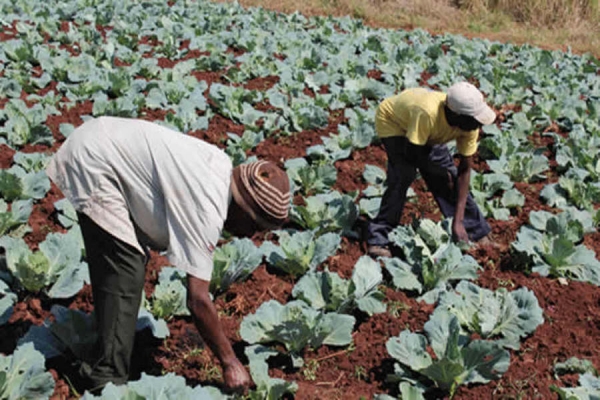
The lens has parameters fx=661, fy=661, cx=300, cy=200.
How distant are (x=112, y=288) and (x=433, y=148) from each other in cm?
266

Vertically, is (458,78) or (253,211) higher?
(253,211)

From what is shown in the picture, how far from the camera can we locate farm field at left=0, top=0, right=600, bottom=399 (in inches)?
140

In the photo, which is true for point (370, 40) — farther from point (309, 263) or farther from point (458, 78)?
point (309, 263)

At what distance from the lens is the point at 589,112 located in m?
8.62

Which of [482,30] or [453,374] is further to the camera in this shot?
[482,30]

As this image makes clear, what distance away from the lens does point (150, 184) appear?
270cm

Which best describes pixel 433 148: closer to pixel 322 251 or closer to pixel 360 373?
pixel 322 251

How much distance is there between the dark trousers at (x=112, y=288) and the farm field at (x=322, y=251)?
29 centimetres

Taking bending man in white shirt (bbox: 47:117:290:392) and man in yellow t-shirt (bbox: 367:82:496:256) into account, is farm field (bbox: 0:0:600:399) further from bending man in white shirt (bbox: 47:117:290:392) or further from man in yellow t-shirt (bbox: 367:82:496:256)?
bending man in white shirt (bbox: 47:117:290:392)

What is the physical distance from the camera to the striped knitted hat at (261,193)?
255 cm

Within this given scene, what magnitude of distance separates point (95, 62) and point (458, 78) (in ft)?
16.7

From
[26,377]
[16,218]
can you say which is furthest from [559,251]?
[16,218]

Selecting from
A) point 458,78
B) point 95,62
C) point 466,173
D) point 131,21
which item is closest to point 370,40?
point 458,78

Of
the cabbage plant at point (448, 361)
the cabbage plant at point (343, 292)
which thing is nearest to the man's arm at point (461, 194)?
the cabbage plant at point (343, 292)
